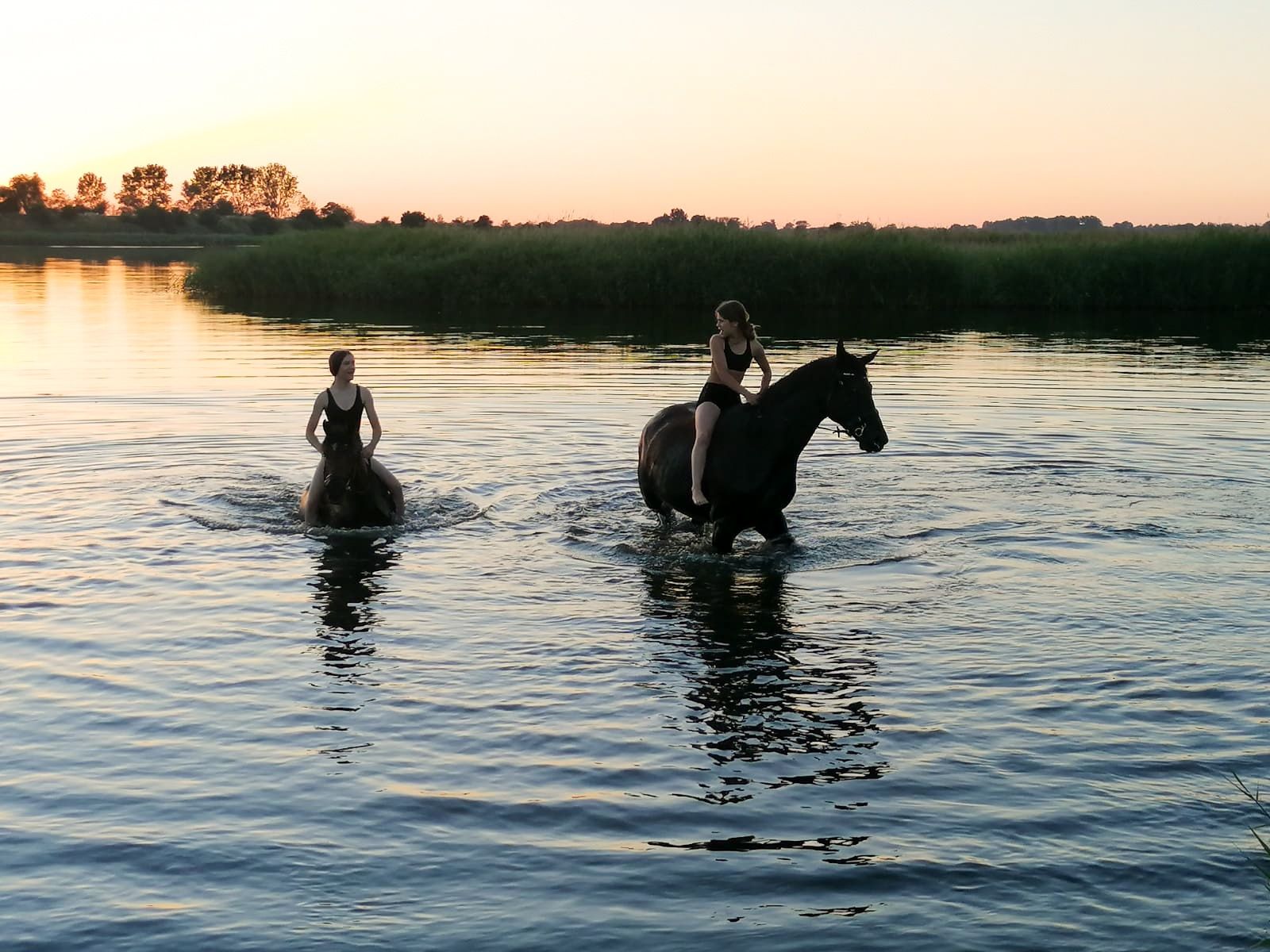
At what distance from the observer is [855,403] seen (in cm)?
1334

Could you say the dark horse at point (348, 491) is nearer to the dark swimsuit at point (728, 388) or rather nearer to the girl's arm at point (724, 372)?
the dark swimsuit at point (728, 388)

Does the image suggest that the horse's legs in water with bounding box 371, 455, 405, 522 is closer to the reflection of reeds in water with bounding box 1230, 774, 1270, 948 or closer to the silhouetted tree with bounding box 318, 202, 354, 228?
the reflection of reeds in water with bounding box 1230, 774, 1270, 948

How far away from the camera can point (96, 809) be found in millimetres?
7980

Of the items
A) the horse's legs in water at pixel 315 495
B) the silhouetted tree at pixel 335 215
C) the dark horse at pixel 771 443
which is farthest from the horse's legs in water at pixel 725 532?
the silhouetted tree at pixel 335 215

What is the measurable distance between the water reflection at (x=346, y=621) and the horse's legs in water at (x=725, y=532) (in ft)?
10.8

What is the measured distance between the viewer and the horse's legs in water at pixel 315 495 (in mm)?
15391

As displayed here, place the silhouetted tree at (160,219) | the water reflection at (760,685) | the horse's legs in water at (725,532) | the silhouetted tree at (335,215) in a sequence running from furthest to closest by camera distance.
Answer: the silhouetted tree at (160,219)
the silhouetted tree at (335,215)
the horse's legs in water at (725,532)
the water reflection at (760,685)

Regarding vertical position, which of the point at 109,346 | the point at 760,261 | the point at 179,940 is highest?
the point at 760,261

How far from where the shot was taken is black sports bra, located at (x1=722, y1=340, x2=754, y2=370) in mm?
13898

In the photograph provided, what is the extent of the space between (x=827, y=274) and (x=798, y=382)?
3817 centimetres

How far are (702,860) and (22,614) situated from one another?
7.41m

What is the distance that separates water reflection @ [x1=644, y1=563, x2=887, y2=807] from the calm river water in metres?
0.04

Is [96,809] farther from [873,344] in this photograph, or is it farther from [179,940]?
[873,344]

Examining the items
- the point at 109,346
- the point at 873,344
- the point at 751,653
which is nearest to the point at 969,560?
the point at 751,653
